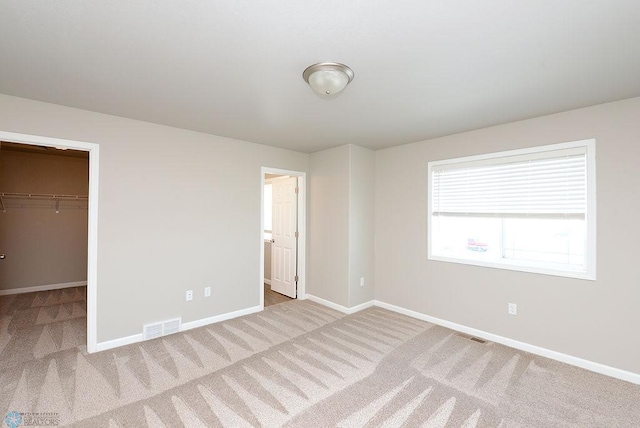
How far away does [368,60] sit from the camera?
6.23 feet

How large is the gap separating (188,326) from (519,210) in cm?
404

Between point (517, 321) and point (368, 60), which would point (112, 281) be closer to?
point (368, 60)

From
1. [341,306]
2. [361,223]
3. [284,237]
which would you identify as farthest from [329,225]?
[341,306]

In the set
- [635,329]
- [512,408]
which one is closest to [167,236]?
[512,408]

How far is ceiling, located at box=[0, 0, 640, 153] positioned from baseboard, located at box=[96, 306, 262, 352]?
2.36 metres

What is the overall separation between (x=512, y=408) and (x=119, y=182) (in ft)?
13.3

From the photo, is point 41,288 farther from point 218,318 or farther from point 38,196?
point 218,318

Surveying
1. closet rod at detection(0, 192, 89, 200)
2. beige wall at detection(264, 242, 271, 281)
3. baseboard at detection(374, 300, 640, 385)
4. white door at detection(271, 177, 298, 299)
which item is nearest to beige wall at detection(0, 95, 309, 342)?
white door at detection(271, 177, 298, 299)

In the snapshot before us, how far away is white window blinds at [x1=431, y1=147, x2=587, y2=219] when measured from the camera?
111 inches
